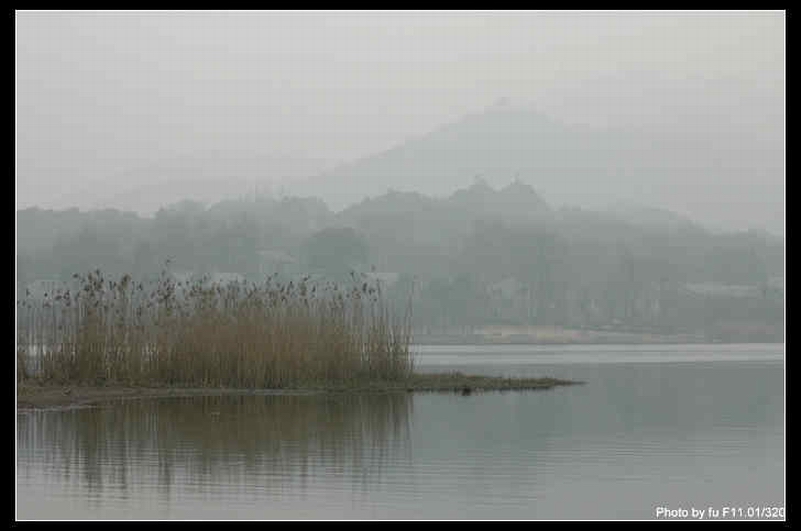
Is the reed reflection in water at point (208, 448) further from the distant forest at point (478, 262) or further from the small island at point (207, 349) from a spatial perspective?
the distant forest at point (478, 262)

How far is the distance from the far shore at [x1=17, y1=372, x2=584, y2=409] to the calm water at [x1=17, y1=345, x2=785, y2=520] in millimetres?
597

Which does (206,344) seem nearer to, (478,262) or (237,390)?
(237,390)

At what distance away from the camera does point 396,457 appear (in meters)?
14.9

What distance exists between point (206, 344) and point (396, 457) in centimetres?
925

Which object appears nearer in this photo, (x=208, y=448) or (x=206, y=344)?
(x=208, y=448)

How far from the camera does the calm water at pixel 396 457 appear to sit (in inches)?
456

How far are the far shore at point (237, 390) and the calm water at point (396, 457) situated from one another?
60 cm

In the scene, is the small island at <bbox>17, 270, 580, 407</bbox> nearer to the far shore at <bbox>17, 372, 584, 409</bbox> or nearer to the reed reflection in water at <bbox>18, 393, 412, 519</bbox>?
the far shore at <bbox>17, 372, 584, 409</bbox>

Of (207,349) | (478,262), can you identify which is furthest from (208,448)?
(478,262)
